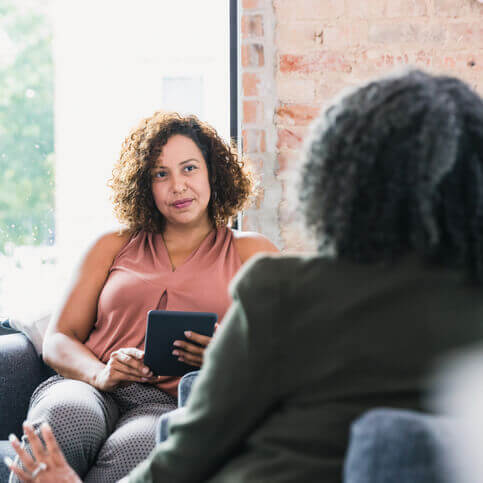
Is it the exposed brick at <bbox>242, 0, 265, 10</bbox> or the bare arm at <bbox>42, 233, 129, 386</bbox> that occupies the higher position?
the exposed brick at <bbox>242, 0, 265, 10</bbox>

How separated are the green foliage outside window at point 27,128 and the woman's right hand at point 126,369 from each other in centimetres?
106

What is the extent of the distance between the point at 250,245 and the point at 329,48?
31.9 inches

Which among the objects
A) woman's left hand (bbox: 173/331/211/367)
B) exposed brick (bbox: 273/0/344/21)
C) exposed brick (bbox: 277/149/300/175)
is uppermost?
exposed brick (bbox: 273/0/344/21)

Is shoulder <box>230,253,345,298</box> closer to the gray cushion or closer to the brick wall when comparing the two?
the gray cushion

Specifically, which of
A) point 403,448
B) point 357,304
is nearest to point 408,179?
point 357,304

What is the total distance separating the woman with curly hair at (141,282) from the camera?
4.62 feet

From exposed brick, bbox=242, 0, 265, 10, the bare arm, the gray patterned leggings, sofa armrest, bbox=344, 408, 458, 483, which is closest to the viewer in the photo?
sofa armrest, bbox=344, 408, 458, 483

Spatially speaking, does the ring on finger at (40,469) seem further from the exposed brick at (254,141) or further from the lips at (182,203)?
the exposed brick at (254,141)

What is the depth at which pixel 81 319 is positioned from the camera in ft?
5.74

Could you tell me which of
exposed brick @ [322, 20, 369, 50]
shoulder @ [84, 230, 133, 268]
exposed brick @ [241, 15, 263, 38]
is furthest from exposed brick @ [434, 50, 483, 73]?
shoulder @ [84, 230, 133, 268]

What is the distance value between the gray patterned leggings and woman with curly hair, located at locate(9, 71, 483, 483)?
72 centimetres

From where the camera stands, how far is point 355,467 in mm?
579

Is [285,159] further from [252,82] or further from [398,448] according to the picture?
[398,448]

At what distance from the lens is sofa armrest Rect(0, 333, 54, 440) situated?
1673mm
